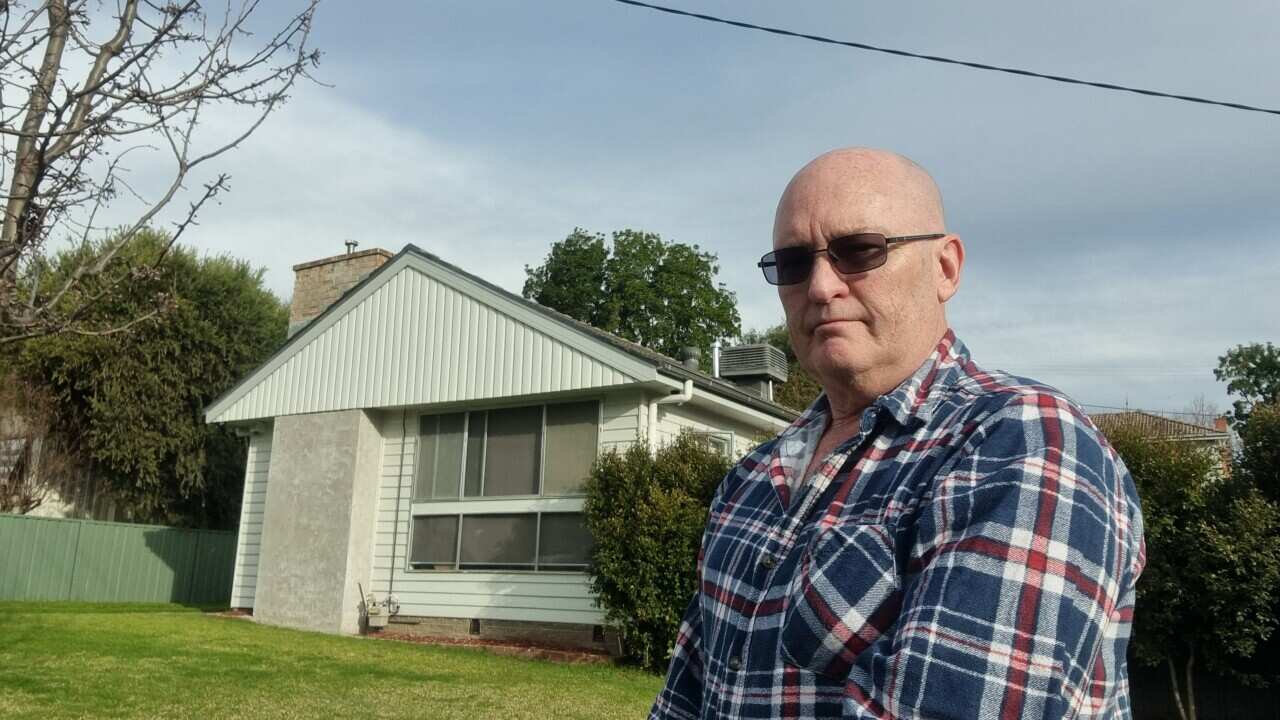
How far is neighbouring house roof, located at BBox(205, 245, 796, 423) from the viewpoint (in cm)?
1382

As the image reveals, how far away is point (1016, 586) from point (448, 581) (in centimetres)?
1428

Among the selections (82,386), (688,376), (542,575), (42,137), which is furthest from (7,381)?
(42,137)

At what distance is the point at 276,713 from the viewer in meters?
7.99

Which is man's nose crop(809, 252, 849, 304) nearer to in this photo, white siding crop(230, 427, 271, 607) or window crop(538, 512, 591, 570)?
window crop(538, 512, 591, 570)

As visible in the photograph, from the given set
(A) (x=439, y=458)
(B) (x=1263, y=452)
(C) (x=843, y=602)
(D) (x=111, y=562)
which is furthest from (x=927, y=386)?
(D) (x=111, y=562)

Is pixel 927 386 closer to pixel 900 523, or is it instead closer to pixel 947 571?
pixel 900 523

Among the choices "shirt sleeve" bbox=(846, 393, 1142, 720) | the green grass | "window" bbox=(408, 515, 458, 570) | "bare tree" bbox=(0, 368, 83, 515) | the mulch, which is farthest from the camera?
"bare tree" bbox=(0, 368, 83, 515)

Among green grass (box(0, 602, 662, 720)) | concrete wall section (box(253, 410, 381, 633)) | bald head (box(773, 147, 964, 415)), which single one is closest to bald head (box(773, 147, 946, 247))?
bald head (box(773, 147, 964, 415))

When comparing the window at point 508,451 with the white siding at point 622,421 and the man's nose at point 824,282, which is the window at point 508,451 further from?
the man's nose at point 824,282

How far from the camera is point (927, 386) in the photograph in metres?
1.45

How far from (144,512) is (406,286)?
13.8m

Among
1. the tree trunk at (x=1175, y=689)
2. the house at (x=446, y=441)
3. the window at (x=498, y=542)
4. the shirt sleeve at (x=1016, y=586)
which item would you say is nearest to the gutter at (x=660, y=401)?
the house at (x=446, y=441)

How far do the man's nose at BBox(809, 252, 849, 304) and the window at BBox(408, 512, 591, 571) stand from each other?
471 inches

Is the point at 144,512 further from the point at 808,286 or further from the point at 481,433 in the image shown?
the point at 808,286
